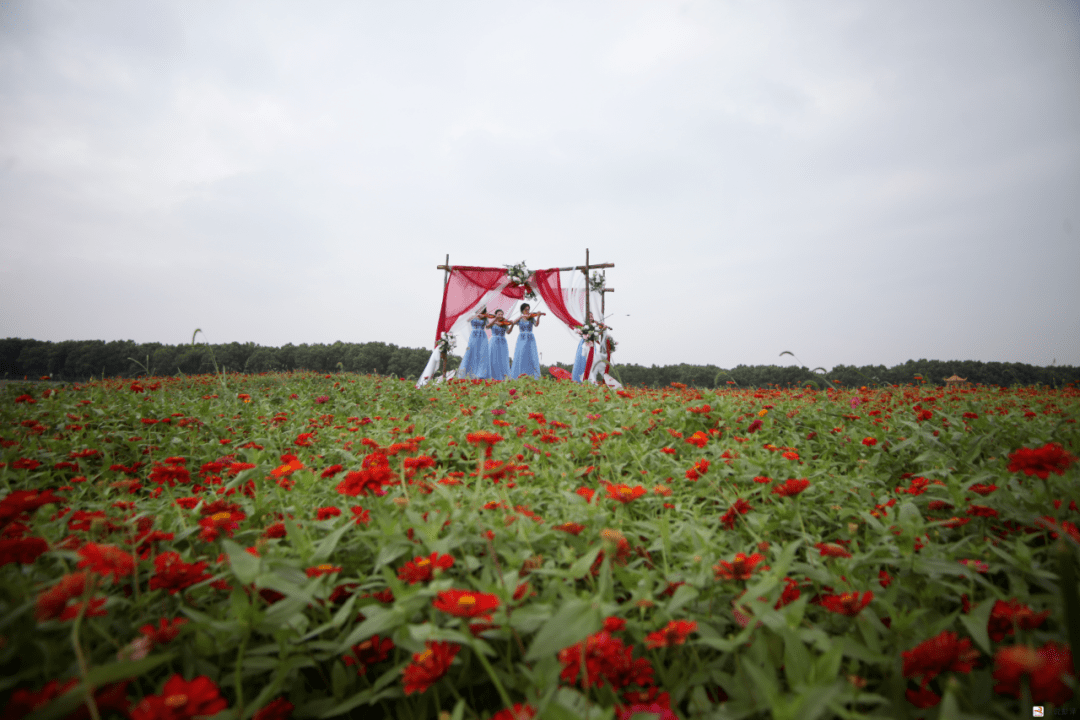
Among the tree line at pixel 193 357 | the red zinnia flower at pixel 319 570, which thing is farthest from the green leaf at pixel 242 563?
the tree line at pixel 193 357

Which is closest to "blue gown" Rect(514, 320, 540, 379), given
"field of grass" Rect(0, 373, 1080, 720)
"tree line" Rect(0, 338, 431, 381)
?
"tree line" Rect(0, 338, 431, 381)

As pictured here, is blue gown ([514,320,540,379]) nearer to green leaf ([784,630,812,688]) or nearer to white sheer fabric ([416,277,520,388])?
white sheer fabric ([416,277,520,388])

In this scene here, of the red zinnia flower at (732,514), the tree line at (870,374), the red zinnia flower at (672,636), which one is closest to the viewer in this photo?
the red zinnia flower at (672,636)

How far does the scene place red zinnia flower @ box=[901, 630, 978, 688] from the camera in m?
0.86

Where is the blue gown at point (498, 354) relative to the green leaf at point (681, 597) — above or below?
above

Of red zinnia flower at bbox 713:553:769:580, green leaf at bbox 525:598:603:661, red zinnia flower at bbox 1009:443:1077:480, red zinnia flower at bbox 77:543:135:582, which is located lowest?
red zinnia flower at bbox 713:553:769:580

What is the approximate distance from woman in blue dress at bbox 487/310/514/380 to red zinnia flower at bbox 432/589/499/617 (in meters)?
9.65

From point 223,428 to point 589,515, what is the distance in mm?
3723

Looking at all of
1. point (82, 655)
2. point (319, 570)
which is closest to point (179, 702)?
point (82, 655)

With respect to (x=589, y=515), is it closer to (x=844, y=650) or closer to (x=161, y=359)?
(x=844, y=650)

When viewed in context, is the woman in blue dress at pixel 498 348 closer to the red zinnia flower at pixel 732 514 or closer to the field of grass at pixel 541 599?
the field of grass at pixel 541 599

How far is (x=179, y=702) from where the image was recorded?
734 millimetres

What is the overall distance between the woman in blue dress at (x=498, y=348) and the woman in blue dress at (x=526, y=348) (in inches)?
9.8

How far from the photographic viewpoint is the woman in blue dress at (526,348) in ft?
35.4
